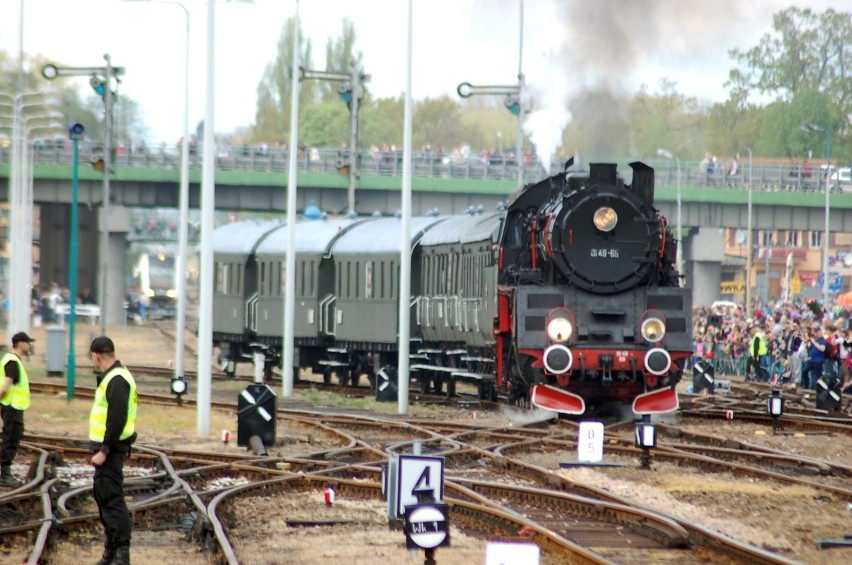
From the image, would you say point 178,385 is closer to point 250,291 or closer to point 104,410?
point 250,291

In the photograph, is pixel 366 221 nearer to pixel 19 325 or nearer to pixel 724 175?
pixel 19 325

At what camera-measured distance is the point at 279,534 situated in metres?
12.9

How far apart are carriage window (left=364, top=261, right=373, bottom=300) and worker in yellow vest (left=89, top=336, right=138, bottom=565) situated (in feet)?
68.4

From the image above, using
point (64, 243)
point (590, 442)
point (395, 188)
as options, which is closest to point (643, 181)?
point (590, 442)

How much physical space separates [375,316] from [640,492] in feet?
54.4

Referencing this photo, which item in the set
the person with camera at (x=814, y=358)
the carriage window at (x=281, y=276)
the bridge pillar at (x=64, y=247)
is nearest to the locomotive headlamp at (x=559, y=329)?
the person with camera at (x=814, y=358)

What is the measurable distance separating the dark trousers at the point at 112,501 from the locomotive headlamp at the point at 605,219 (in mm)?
11980

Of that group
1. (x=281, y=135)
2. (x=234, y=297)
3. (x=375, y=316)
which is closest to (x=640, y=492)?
(x=375, y=316)

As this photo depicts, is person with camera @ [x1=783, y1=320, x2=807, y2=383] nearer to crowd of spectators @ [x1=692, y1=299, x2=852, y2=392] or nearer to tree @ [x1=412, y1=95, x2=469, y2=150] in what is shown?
crowd of spectators @ [x1=692, y1=299, x2=852, y2=392]

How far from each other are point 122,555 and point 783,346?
92.5 feet

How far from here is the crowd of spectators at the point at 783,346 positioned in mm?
30172

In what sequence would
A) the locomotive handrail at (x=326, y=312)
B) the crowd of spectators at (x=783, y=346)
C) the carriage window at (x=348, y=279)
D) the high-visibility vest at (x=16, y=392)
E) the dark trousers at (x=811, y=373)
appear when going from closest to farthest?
the high-visibility vest at (x=16, y=392)
the crowd of spectators at (x=783, y=346)
the dark trousers at (x=811, y=373)
the carriage window at (x=348, y=279)
the locomotive handrail at (x=326, y=312)

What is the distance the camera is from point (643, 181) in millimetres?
22641

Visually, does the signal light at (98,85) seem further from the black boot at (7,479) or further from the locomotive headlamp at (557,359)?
the black boot at (7,479)
